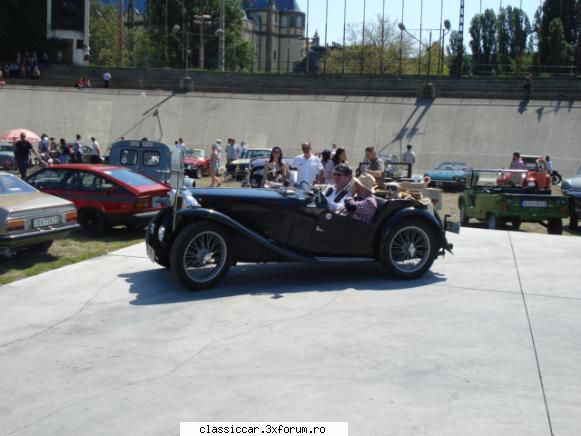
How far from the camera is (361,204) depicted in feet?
28.5

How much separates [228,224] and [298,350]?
2.31 metres

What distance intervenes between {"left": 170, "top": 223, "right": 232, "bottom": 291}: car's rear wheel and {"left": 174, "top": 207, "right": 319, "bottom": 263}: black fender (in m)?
0.10

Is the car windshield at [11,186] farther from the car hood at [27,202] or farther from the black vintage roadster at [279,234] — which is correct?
the black vintage roadster at [279,234]

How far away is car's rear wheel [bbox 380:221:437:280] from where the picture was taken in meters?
8.71

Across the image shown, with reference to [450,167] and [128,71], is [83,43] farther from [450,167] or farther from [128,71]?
[450,167]

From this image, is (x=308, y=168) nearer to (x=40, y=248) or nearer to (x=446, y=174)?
(x=40, y=248)

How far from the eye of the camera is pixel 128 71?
5141 cm

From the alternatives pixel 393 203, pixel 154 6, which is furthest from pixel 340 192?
pixel 154 6

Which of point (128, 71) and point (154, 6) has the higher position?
point (154, 6)

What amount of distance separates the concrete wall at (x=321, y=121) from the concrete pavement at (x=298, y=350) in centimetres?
2886

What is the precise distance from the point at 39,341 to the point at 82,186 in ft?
21.3

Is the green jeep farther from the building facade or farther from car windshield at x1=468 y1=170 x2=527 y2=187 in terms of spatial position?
the building facade

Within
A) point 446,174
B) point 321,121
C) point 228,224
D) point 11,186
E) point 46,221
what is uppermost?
point 321,121

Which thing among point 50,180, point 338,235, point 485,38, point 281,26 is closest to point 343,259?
point 338,235
